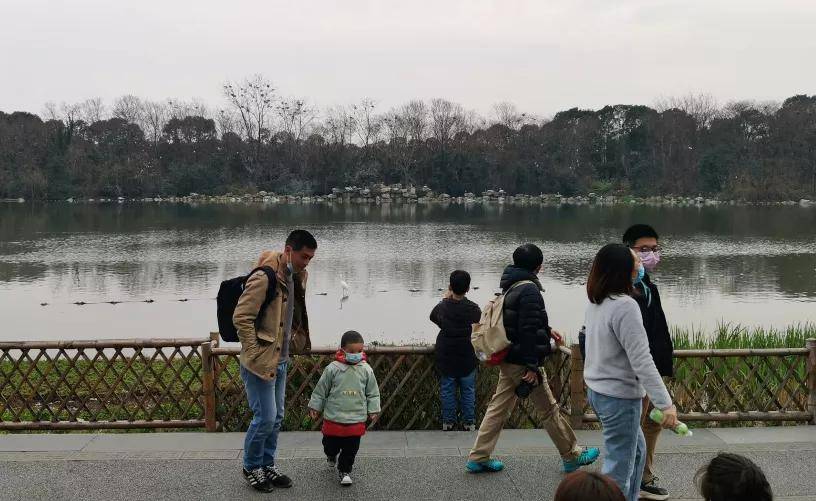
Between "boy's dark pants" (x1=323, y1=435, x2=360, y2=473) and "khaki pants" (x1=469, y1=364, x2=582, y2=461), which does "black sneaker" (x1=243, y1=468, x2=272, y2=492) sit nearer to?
"boy's dark pants" (x1=323, y1=435, x2=360, y2=473)

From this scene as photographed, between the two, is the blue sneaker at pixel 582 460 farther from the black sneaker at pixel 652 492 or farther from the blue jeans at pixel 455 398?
the blue jeans at pixel 455 398

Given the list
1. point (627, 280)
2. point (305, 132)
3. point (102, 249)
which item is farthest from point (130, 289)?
point (305, 132)

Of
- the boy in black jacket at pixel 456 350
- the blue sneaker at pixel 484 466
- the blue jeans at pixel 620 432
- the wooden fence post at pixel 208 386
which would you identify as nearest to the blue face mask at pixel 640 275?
the blue jeans at pixel 620 432

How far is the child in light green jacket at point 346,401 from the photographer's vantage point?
13.1 ft

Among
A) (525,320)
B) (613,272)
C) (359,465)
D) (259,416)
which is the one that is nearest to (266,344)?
(259,416)

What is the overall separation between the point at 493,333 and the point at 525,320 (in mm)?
204

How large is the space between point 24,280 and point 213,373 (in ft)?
53.1

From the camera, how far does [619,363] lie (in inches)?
124

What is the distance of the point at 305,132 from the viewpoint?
255ft

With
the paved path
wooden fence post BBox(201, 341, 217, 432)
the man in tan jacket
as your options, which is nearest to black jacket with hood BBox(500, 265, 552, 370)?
the paved path

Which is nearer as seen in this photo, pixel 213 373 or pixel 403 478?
pixel 403 478

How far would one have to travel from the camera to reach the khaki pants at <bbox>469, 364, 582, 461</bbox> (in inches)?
159

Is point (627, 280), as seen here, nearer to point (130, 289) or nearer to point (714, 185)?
point (130, 289)

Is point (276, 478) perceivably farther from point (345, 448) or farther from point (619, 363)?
point (619, 363)
